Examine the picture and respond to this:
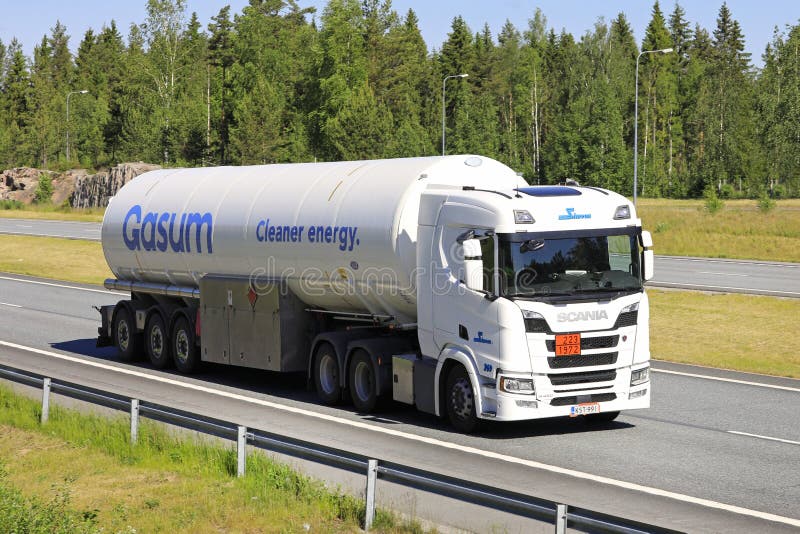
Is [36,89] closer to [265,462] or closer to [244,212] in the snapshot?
[244,212]

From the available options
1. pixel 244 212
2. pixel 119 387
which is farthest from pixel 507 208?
pixel 119 387

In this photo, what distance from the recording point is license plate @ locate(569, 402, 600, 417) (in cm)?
1411

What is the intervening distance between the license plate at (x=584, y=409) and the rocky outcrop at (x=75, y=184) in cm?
6020

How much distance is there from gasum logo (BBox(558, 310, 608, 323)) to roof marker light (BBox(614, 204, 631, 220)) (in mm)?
1360

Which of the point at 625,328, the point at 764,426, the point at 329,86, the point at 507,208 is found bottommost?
the point at 764,426

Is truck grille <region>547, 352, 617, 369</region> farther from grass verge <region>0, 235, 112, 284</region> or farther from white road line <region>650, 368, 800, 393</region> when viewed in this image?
grass verge <region>0, 235, 112, 284</region>

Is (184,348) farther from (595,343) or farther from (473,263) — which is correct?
(595,343)

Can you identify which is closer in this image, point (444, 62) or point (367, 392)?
point (367, 392)

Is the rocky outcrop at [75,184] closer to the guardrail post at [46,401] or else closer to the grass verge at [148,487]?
the guardrail post at [46,401]

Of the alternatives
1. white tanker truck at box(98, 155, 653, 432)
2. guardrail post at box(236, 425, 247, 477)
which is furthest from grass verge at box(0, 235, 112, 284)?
guardrail post at box(236, 425, 247, 477)

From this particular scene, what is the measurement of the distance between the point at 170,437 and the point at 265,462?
7.27 feet

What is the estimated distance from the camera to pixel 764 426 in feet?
50.0

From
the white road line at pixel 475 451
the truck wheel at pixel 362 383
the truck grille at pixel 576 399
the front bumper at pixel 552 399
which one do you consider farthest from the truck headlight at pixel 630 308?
the truck wheel at pixel 362 383

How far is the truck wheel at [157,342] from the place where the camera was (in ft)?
70.9
